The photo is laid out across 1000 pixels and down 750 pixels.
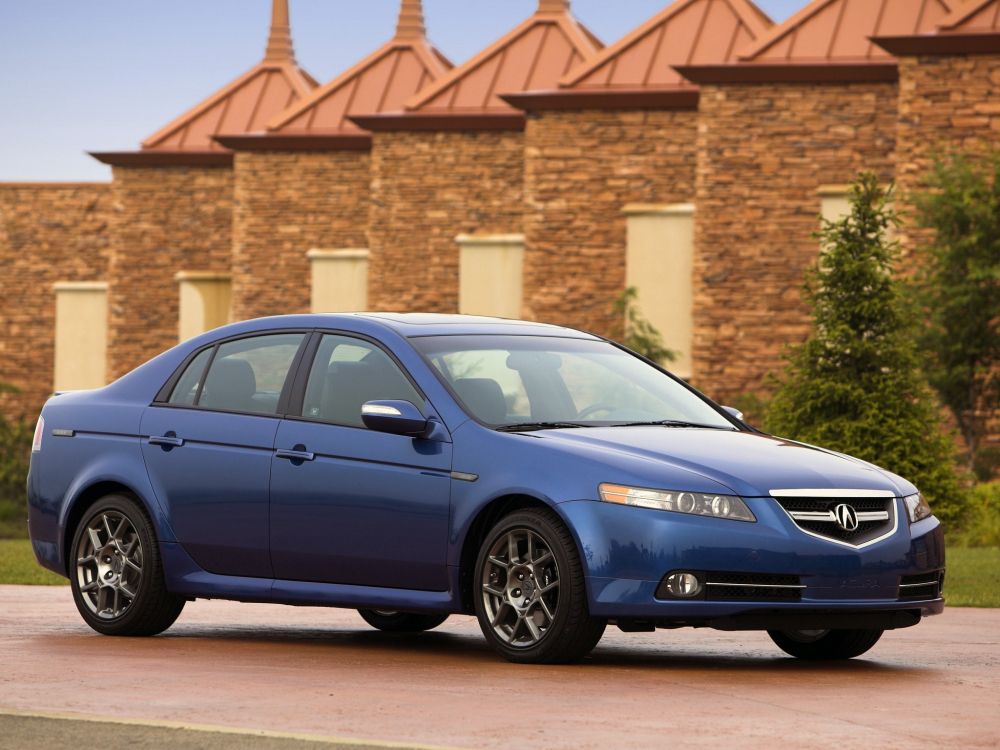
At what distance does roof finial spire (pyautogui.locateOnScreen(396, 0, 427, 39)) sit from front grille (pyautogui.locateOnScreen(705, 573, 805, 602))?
1712 inches

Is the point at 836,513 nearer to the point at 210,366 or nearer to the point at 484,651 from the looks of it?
the point at 484,651

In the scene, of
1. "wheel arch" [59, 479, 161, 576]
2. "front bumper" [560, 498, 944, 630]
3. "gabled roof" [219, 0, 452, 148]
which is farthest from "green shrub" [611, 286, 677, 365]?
"front bumper" [560, 498, 944, 630]

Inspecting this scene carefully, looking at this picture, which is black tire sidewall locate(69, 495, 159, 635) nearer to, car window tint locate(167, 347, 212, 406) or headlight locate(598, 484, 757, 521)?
car window tint locate(167, 347, 212, 406)

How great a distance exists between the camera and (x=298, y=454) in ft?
32.9

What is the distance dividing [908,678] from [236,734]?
3376 mm

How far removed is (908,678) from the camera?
9.02m

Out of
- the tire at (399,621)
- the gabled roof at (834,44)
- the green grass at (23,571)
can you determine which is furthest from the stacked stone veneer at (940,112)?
the tire at (399,621)

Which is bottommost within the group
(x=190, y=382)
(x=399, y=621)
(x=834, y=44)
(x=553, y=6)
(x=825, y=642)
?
(x=399, y=621)

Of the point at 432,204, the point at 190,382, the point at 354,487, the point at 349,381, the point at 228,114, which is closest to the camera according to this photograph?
the point at 354,487

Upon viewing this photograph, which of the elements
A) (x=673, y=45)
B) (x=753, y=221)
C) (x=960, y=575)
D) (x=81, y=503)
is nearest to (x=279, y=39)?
(x=673, y=45)

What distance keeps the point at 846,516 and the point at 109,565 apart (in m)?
3.93

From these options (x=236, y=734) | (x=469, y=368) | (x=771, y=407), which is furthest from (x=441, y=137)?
(x=236, y=734)

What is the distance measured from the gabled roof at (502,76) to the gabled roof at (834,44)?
692cm

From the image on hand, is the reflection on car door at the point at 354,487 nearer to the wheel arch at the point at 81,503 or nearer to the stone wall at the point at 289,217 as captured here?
the wheel arch at the point at 81,503
